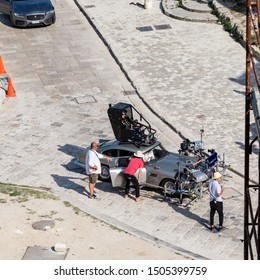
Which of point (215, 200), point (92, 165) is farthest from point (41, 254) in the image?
point (215, 200)

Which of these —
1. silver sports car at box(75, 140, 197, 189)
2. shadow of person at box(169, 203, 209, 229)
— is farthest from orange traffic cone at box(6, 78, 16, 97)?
shadow of person at box(169, 203, 209, 229)

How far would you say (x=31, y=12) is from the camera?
3675 centimetres

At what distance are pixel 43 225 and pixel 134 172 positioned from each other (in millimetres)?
2968

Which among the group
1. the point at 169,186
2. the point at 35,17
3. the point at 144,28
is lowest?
the point at 144,28

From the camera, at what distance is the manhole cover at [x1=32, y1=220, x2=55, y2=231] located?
2223cm

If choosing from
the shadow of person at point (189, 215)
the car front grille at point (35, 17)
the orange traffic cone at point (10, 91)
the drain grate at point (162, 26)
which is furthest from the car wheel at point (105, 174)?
the drain grate at point (162, 26)

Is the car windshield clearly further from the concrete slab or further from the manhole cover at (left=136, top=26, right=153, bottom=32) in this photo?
the manhole cover at (left=136, top=26, right=153, bottom=32)

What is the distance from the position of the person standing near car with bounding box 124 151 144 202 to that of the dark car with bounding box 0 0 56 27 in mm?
14106

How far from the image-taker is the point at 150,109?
30438mm

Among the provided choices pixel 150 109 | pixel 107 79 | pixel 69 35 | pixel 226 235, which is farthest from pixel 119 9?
pixel 226 235

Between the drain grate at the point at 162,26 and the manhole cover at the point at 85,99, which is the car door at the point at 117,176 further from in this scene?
the drain grate at the point at 162,26

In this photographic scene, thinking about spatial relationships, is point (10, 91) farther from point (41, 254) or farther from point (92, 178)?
point (41, 254)

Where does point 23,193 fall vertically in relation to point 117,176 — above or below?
below
